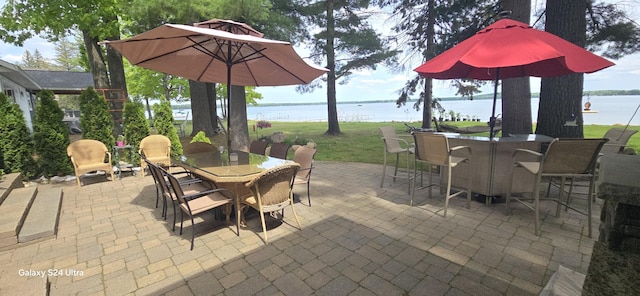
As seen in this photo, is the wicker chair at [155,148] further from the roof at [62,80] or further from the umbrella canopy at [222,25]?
the roof at [62,80]

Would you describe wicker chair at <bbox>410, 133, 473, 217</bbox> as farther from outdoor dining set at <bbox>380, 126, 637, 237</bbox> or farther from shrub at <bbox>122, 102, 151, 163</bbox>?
shrub at <bbox>122, 102, 151, 163</bbox>

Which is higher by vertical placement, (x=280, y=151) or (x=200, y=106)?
(x=200, y=106)

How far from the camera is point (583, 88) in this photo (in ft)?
16.6

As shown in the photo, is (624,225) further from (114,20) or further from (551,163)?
(114,20)

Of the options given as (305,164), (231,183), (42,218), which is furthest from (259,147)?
(42,218)

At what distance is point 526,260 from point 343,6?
12.7m

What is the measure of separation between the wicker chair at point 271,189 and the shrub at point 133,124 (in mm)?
4739

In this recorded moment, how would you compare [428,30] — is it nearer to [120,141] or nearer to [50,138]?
[120,141]

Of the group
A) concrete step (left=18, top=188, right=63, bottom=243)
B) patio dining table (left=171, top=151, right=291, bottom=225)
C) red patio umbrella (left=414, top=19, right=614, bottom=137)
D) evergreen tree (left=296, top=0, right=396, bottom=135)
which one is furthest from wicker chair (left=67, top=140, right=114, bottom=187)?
evergreen tree (left=296, top=0, right=396, bottom=135)

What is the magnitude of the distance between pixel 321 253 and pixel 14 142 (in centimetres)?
618

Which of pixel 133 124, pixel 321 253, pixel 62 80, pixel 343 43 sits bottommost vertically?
pixel 321 253

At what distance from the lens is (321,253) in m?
2.56

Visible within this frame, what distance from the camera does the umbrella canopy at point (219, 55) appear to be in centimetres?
293

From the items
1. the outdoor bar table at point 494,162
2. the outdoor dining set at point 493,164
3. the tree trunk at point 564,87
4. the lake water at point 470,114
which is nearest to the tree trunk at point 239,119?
the outdoor dining set at point 493,164
